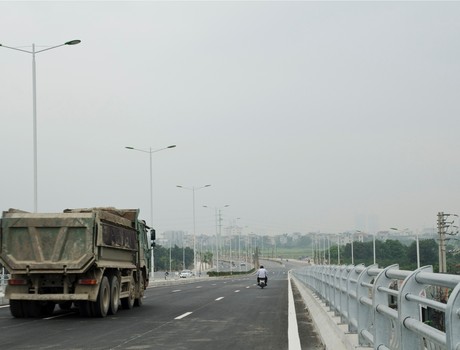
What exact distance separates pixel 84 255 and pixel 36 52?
18553 mm

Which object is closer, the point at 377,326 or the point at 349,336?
the point at 377,326

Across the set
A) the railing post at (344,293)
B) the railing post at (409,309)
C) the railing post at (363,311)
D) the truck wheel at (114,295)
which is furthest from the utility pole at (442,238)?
the railing post at (409,309)

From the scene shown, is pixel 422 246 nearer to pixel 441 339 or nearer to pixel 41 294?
pixel 41 294

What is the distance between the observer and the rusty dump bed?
1622cm

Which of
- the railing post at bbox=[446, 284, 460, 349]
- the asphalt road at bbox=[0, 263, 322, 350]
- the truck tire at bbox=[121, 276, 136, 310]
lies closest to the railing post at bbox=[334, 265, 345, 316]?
the asphalt road at bbox=[0, 263, 322, 350]

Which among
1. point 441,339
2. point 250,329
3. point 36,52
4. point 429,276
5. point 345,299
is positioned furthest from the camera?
point 36,52

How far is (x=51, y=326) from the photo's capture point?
1463 centimetres

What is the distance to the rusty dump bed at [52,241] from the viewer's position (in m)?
16.2

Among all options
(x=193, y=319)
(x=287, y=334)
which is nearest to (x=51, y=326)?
(x=193, y=319)

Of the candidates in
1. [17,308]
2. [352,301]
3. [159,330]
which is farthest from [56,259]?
[352,301]

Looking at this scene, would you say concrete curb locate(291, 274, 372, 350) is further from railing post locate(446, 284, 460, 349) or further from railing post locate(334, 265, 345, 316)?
railing post locate(446, 284, 460, 349)

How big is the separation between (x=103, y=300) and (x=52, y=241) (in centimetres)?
200

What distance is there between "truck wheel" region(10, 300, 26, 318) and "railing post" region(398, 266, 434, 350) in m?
13.6

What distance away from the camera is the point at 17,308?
55.7ft
